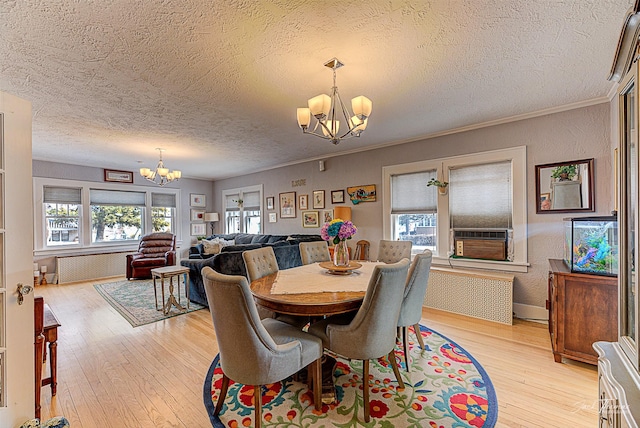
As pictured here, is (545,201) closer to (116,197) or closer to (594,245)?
(594,245)

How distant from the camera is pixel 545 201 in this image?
128 inches

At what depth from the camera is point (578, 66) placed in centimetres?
228

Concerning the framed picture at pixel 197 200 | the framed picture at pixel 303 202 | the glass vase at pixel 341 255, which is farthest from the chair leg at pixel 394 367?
the framed picture at pixel 197 200

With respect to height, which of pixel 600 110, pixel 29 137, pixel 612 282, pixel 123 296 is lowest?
pixel 123 296

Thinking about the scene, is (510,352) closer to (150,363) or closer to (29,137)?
(150,363)

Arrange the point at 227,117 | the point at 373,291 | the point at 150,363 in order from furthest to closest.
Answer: the point at 227,117
the point at 150,363
the point at 373,291

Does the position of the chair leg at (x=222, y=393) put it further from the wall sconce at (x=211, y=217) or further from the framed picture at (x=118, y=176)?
the wall sconce at (x=211, y=217)

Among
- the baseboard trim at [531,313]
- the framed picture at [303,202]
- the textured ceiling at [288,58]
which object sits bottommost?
the baseboard trim at [531,313]

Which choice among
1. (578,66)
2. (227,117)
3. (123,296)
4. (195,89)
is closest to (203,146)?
(227,117)

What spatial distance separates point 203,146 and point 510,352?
4949mm

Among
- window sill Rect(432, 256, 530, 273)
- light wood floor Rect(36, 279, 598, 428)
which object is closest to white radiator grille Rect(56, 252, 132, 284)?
light wood floor Rect(36, 279, 598, 428)

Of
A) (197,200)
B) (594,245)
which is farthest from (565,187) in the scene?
(197,200)

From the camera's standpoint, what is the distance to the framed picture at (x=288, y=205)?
6207mm

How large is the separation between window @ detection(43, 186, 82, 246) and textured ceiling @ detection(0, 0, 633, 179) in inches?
124
